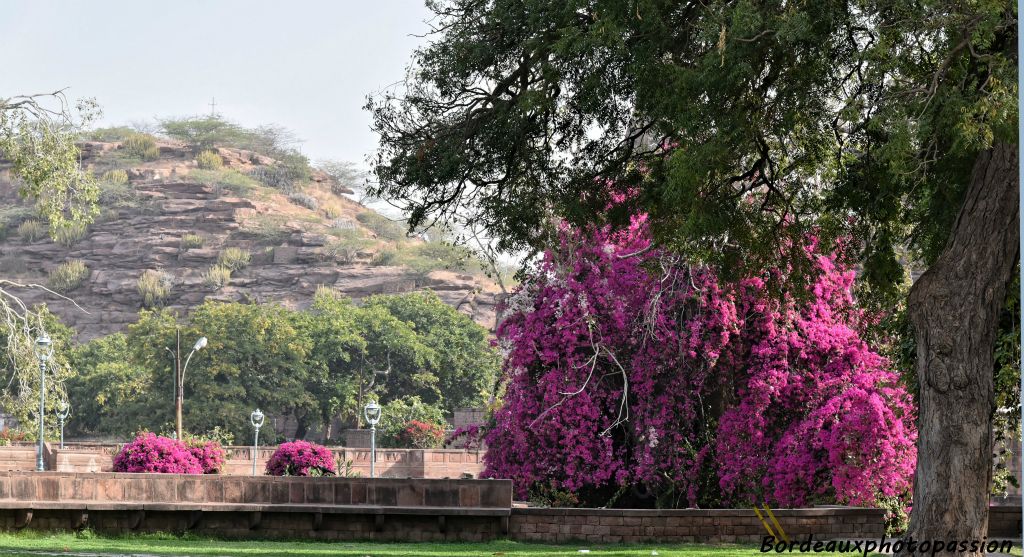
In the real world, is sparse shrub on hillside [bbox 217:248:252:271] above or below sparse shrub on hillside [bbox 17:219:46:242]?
below

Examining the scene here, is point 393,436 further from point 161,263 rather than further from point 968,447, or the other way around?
point 161,263

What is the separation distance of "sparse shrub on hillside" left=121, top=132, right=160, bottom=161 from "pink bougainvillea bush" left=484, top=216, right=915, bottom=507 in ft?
454

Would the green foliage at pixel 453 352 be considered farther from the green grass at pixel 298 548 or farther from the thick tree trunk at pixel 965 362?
the thick tree trunk at pixel 965 362

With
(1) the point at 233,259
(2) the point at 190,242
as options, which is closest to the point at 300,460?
(1) the point at 233,259

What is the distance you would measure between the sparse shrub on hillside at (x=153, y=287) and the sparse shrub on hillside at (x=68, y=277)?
21.0 ft

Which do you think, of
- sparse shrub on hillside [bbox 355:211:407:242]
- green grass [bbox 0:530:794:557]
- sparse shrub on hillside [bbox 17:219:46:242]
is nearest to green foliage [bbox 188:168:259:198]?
sparse shrub on hillside [bbox 355:211:407:242]

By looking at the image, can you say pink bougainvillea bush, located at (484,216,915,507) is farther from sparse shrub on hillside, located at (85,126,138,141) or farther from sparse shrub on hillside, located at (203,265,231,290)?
sparse shrub on hillside, located at (85,126,138,141)

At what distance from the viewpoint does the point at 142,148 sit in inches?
6014

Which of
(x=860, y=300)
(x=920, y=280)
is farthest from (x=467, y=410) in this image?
(x=920, y=280)

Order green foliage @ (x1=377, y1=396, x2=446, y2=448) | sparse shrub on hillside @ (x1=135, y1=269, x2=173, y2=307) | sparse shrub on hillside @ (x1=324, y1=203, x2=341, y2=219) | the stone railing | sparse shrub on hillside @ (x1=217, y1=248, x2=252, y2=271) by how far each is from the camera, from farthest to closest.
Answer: sparse shrub on hillside @ (x1=324, y1=203, x2=341, y2=219) < sparse shrub on hillside @ (x1=217, y1=248, x2=252, y2=271) < sparse shrub on hillside @ (x1=135, y1=269, x2=173, y2=307) < green foliage @ (x1=377, y1=396, x2=446, y2=448) < the stone railing

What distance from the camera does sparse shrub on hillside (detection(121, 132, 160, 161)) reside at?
152 meters

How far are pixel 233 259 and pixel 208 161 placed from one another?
1191 inches

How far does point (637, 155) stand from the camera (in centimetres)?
1389

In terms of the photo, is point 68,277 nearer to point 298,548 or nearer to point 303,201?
point 303,201
